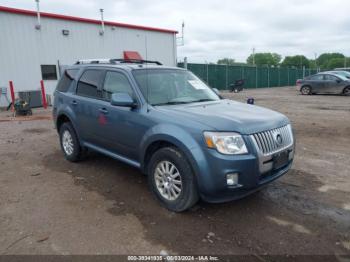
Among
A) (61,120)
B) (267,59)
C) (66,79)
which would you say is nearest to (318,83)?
(66,79)

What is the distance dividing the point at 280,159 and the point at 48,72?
15.1 meters

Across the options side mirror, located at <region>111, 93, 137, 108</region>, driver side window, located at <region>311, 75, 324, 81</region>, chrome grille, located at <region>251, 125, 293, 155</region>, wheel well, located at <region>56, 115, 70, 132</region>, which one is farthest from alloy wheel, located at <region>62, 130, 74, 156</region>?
driver side window, located at <region>311, 75, 324, 81</region>

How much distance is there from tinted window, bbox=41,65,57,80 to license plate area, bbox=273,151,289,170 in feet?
48.9

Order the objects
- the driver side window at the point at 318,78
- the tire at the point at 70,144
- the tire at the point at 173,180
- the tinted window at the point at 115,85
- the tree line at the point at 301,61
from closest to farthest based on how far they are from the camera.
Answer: the tire at the point at 173,180
the tinted window at the point at 115,85
the tire at the point at 70,144
the driver side window at the point at 318,78
the tree line at the point at 301,61

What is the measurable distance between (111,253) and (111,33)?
1731 centimetres

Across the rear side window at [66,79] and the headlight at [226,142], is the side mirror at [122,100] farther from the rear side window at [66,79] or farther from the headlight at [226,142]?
the rear side window at [66,79]

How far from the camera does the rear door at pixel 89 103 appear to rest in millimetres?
4711

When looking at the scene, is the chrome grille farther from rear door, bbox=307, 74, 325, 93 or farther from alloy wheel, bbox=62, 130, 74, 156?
rear door, bbox=307, 74, 325, 93

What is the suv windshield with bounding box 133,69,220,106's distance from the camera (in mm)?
4043

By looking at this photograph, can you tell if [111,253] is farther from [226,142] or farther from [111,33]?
[111,33]

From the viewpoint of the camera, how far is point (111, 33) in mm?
18156

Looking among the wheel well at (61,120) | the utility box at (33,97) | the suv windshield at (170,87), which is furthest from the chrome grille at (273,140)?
the utility box at (33,97)

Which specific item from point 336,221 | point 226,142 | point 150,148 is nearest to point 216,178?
point 226,142

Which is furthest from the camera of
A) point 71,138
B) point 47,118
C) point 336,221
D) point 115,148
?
point 47,118
